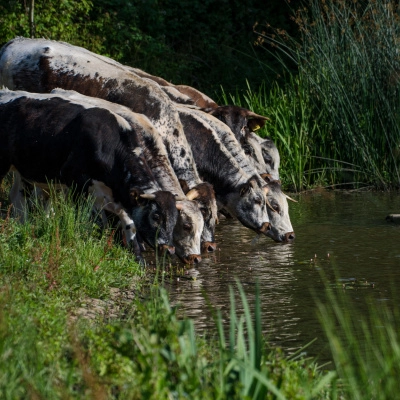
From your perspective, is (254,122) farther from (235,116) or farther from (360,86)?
(360,86)

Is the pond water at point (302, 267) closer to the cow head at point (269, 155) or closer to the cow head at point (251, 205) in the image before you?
the cow head at point (251, 205)

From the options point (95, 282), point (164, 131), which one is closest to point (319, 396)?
point (95, 282)

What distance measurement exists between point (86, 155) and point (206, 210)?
1247 mm

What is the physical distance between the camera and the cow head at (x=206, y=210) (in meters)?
9.12

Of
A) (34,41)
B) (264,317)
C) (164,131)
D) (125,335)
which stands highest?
(34,41)

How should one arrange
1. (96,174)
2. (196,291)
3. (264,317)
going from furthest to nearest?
(96,174), (196,291), (264,317)

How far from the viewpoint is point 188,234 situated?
871 cm

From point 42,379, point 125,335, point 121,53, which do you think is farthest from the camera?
point 121,53

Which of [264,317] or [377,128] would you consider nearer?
[264,317]

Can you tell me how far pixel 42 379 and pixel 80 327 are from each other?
1.14 meters

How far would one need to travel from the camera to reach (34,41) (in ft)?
37.2

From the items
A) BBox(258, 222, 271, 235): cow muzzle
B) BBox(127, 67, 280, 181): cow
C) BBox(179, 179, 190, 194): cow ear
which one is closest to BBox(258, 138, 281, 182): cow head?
BBox(127, 67, 280, 181): cow

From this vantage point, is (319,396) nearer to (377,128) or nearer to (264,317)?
(264,317)

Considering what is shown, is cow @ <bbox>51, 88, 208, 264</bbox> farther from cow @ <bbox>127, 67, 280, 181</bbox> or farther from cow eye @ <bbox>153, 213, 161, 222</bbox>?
cow @ <bbox>127, 67, 280, 181</bbox>
